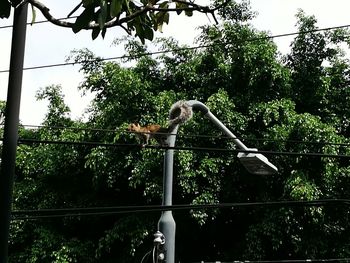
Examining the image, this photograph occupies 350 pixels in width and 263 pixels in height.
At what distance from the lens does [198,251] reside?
1277cm

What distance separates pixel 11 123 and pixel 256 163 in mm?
4853

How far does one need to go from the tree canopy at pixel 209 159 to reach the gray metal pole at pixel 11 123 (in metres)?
9.02

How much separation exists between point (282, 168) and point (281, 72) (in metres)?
1.78

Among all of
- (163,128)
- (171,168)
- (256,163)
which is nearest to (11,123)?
(171,168)

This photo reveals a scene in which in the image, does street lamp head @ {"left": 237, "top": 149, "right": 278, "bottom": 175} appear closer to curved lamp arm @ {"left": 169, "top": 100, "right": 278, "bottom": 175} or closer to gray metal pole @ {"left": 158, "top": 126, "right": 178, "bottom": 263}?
curved lamp arm @ {"left": 169, "top": 100, "right": 278, "bottom": 175}

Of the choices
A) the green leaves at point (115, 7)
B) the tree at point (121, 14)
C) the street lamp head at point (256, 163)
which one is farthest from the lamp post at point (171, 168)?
the green leaves at point (115, 7)

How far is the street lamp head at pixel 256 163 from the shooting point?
21.0ft

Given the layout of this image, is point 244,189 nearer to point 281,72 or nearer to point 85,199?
point 281,72

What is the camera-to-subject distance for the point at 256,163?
6480 millimetres

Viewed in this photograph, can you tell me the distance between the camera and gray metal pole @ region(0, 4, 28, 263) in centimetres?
169

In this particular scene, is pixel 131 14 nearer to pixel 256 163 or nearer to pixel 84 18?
pixel 84 18

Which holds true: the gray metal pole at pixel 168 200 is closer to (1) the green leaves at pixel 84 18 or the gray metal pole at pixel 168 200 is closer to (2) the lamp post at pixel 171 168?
(2) the lamp post at pixel 171 168

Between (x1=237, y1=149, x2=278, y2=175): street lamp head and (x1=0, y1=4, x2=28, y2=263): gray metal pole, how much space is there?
4696mm

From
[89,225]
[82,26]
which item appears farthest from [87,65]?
[82,26]
